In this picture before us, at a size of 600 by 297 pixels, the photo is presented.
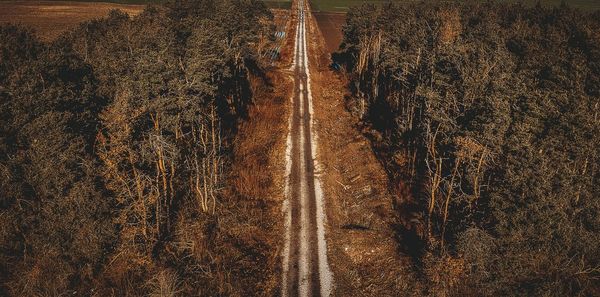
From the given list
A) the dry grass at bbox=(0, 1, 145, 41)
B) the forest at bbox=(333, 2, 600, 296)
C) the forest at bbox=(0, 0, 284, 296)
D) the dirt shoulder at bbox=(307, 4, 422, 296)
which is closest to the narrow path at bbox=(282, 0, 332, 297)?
the dirt shoulder at bbox=(307, 4, 422, 296)

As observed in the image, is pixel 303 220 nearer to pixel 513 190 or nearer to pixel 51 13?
pixel 513 190

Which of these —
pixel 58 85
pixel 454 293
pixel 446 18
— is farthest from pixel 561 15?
pixel 58 85

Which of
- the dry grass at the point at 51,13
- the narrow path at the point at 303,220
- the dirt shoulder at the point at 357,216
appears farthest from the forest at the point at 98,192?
the dry grass at the point at 51,13

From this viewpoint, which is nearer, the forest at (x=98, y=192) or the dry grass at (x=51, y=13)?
the forest at (x=98, y=192)

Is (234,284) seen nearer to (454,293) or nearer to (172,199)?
(172,199)

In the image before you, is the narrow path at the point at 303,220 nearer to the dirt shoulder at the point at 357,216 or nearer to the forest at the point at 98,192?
the dirt shoulder at the point at 357,216

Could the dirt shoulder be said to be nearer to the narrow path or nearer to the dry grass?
the narrow path

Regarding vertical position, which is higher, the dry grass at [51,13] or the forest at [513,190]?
the dry grass at [51,13]
